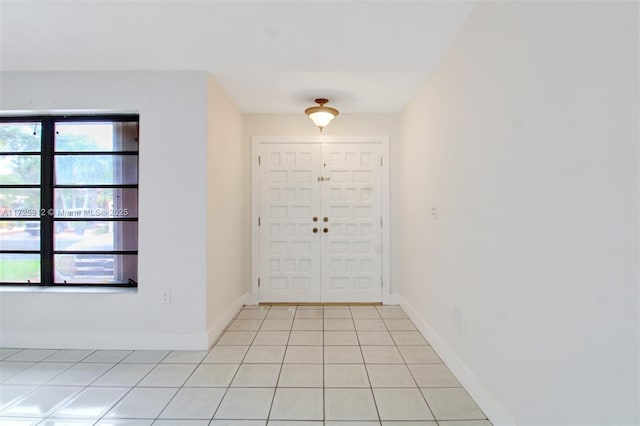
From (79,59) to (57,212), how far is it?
1.35 metres

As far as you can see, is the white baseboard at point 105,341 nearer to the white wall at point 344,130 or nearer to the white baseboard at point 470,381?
the white wall at point 344,130

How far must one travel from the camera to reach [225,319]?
10.3 feet

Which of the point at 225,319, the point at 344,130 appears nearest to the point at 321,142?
the point at 344,130

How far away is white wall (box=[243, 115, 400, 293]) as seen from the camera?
12.6ft

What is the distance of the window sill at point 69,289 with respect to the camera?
2668mm

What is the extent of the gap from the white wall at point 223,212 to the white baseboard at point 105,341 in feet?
0.61

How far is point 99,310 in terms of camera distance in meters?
2.66

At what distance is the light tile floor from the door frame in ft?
2.97

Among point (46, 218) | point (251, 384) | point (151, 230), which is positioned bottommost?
point (251, 384)

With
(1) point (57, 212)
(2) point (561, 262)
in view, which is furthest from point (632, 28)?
(1) point (57, 212)

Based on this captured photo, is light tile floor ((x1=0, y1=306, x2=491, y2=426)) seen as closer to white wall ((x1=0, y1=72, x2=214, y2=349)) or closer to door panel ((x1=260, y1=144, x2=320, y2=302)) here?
white wall ((x1=0, y1=72, x2=214, y2=349))

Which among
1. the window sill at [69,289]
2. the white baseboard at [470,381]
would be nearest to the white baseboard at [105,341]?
the window sill at [69,289]

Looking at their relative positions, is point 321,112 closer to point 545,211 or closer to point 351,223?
point 351,223

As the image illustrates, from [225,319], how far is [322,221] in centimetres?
158
